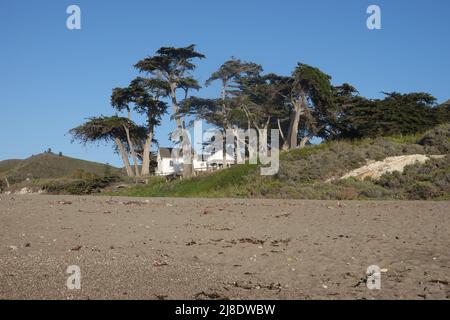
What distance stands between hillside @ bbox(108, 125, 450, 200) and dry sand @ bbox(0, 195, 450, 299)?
796 cm

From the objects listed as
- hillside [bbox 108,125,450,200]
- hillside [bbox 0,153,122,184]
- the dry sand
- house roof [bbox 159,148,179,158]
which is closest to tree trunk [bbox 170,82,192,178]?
hillside [bbox 108,125,450,200]

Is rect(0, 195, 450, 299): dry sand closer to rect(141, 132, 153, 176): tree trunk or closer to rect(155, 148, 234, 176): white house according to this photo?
rect(141, 132, 153, 176): tree trunk

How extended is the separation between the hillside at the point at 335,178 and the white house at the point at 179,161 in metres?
20.1

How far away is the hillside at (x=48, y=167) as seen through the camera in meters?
74.4

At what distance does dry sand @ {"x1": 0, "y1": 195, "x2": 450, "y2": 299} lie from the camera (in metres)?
6.48

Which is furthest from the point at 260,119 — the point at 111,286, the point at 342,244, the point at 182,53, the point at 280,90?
the point at 111,286

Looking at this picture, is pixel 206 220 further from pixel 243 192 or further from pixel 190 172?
pixel 190 172

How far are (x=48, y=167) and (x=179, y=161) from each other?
32.2 meters

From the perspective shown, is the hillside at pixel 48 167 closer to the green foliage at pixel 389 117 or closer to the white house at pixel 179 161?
the white house at pixel 179 161

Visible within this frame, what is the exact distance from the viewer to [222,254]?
894 centimetres

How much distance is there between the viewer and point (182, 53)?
1911 inches

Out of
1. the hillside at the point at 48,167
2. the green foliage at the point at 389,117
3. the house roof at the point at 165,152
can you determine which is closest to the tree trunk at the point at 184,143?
the green foliage at the point at 389,117

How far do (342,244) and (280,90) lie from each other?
40731 mm

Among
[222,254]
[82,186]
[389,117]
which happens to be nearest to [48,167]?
[82,186]
